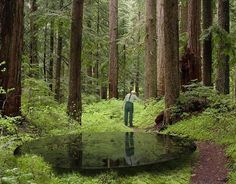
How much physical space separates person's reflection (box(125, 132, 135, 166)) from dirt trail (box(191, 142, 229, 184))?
4.16ft

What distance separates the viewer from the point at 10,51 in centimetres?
1053

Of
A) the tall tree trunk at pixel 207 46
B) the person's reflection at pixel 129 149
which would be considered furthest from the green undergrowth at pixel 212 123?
the person's reflection at pixel 129 149

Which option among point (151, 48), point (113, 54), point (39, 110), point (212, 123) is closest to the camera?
point (212, 123)

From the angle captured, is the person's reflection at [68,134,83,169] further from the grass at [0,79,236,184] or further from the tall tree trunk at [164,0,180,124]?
the tall tree trunk at [164,0,180,124]

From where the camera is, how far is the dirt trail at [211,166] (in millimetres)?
7407

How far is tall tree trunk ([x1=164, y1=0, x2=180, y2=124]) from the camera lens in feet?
42.0

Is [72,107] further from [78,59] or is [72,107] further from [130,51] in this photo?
[130,51]

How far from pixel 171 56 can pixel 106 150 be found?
17.8 ft

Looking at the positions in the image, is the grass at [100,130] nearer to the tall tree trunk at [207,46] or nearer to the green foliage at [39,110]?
the green foliage at [39,110]

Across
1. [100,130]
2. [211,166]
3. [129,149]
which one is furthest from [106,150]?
[100,130]

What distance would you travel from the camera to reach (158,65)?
63.7ft

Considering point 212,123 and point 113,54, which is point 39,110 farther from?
point 113,54

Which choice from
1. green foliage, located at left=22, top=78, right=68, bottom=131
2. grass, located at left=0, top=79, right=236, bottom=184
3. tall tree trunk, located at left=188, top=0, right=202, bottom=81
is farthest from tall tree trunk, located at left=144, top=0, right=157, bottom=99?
green foliage, located at left=22, top=78, right=68, bottom=131

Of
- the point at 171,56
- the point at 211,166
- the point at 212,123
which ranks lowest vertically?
the point at 211,166
